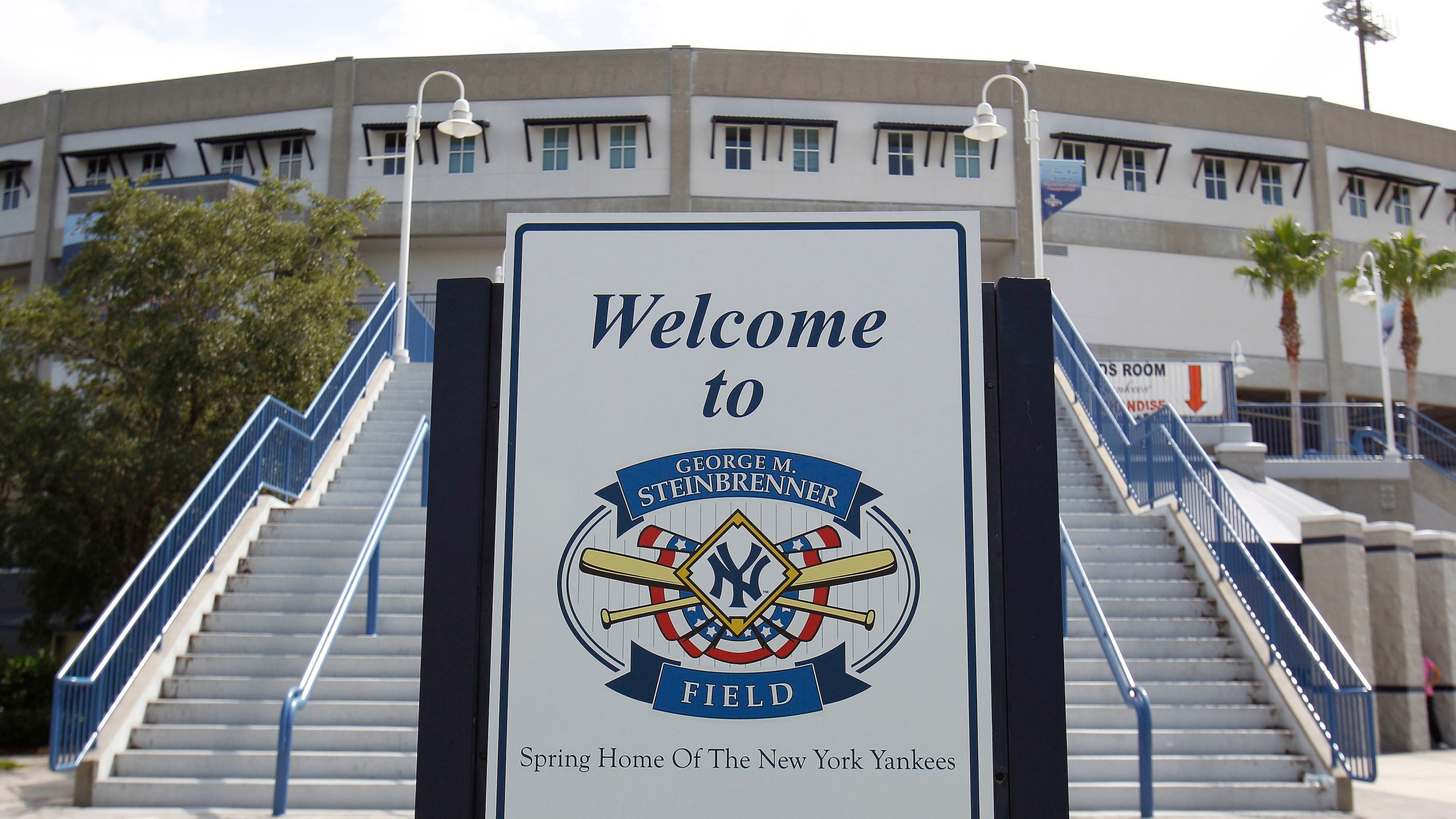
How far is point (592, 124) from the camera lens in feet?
114

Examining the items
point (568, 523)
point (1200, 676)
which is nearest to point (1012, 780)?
point (568, 523)

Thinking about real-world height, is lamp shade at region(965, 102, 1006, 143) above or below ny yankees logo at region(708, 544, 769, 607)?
above

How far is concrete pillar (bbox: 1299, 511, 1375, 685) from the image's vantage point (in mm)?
13219

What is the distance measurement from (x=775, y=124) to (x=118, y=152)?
21.3 meters

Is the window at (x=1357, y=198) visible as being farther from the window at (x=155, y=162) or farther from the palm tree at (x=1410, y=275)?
the window at (x=155, y=162)

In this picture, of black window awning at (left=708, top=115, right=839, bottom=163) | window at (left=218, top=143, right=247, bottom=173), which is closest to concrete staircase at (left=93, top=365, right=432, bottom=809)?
black window awning at (left=708, top=115, right=839, bottom=163)

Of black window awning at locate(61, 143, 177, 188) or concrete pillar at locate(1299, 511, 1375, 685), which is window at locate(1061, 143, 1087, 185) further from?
black window awning at locate(61, 143, 177, 188)

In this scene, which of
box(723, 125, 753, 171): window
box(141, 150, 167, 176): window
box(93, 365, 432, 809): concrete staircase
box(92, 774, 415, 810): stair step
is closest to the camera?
box(92, 774, 415, 810): stair step

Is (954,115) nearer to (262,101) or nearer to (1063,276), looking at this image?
(1063,276)

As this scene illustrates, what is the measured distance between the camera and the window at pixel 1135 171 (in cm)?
3681

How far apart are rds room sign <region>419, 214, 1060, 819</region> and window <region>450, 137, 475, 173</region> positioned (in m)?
34.1

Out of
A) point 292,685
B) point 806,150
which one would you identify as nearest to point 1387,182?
point 806,150

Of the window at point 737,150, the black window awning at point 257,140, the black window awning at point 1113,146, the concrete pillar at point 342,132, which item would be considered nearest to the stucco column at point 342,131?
the concrete pillar at point 342,132

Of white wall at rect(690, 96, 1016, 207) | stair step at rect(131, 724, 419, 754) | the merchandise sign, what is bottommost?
stair step at rect(131, 724, 419, 754)
